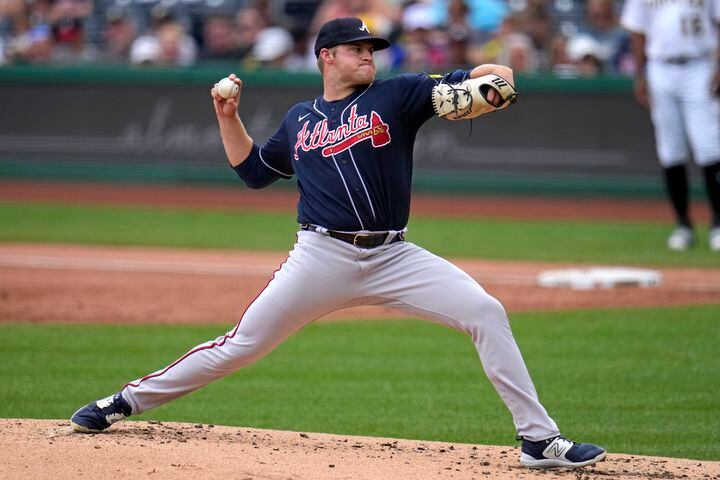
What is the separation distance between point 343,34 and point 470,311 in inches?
51.0

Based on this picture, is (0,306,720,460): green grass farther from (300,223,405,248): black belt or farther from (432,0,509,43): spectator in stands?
(432,0,509,43): spectator in stands

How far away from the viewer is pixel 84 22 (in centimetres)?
1945

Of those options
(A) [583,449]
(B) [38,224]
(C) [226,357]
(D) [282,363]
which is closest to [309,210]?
(C) [226,357]

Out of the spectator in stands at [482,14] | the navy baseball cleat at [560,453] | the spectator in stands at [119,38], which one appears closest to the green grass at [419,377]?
the navy baseball cleat at [560,453]

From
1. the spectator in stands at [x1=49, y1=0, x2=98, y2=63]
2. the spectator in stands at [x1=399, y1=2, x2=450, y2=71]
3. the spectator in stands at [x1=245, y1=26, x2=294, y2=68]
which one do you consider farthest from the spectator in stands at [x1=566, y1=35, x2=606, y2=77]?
the spectator in stands at [x1=49, y1=0, x2=98, y2=63]

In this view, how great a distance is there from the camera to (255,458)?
478cm

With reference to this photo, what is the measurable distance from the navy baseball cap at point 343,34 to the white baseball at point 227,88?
1.36 ft

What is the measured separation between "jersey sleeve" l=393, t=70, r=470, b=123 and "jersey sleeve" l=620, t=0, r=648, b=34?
7054 millimetres

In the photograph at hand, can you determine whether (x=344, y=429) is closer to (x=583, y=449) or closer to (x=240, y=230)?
(x=583, y=449)

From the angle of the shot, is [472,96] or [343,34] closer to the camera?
[472,96]

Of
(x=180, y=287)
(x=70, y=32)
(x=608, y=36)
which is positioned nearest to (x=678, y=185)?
(x=180, y=287)

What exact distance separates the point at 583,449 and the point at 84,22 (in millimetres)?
16305

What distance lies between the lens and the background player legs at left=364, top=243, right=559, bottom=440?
15.7 ft

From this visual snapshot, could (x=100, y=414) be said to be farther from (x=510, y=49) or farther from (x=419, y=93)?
(x=510, y=49)
